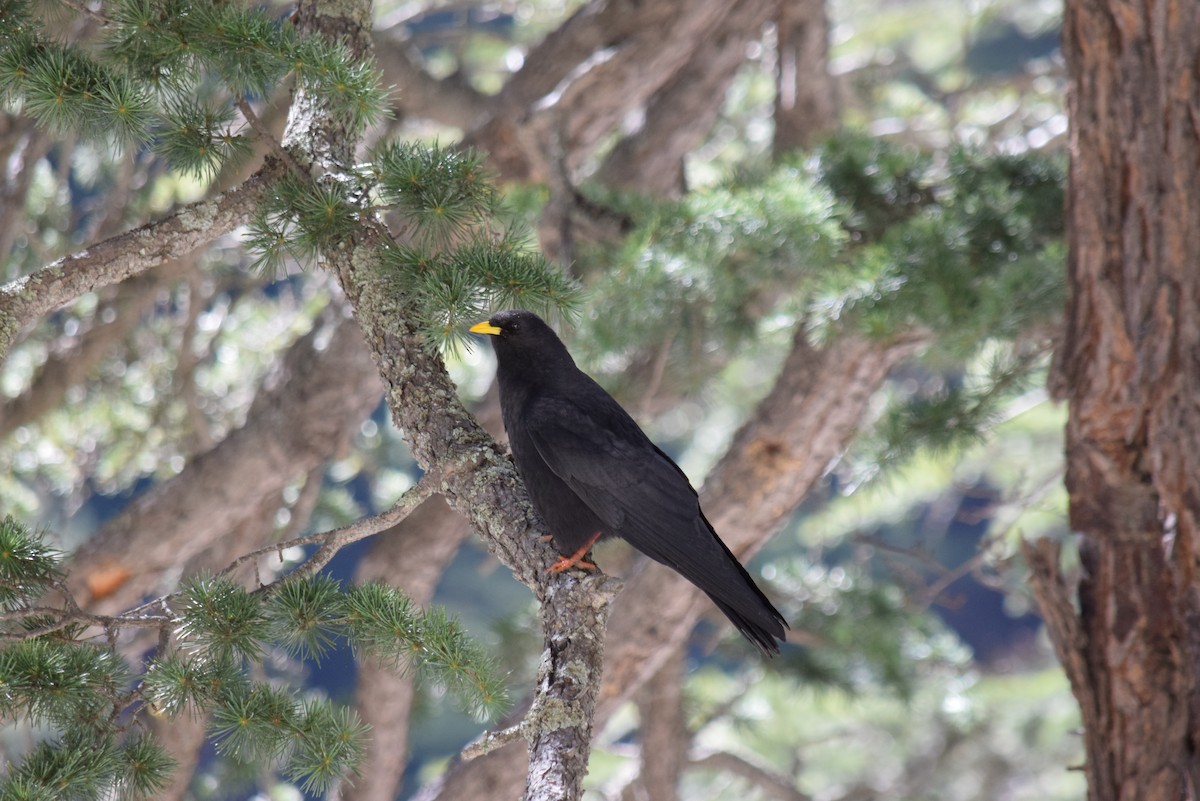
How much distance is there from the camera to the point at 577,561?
2227 millimetres

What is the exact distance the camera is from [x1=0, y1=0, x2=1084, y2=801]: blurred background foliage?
3432 mm

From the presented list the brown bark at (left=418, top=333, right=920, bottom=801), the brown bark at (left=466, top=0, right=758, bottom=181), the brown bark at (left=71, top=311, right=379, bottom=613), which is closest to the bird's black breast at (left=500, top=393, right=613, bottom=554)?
the brown bark at (left=418, top=333, right=920, bottom=801)

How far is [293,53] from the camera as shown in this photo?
2.08 meters

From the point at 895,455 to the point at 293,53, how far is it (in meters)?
2.33

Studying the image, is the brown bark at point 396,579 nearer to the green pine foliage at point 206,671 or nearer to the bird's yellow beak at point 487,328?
the bird's yellow beak at point 487,328

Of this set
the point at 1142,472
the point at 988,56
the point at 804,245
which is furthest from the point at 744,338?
the point at 988,56

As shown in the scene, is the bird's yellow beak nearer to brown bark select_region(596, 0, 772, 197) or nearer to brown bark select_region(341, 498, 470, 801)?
brown bark select_region(341, 498, 470, 801)

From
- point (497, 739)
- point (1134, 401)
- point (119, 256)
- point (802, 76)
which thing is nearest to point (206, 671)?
point (497, 739)

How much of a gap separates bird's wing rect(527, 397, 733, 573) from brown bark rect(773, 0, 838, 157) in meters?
2.70

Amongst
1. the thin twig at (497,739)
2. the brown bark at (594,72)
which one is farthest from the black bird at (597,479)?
the brown bark at (594,72)

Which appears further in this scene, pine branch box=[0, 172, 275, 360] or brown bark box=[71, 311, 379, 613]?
brown bark box=[71, 311, 379, 613]

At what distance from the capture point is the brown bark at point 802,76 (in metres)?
4.93

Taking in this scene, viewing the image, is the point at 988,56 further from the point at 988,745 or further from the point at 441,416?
the point at 441,416

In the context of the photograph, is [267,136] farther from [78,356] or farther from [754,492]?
[78,356]
